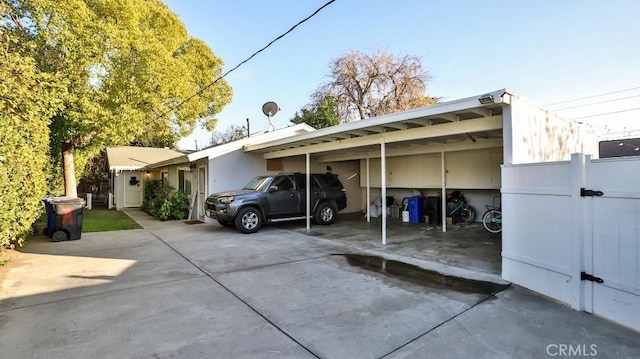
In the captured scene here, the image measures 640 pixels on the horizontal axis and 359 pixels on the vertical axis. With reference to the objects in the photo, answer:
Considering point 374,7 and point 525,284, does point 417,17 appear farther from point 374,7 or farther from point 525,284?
point 525,284

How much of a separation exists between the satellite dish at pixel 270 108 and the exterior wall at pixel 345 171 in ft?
9.15

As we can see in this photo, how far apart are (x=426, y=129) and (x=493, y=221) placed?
13.6 ft

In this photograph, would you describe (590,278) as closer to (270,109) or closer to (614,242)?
(614,242)

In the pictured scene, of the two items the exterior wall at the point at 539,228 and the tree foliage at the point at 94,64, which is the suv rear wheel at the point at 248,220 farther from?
the exterior wall at the point at 539,228

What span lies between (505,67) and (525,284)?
37.7ft

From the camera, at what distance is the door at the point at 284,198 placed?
9.78m

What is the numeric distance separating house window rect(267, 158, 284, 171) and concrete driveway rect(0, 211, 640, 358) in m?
6.63

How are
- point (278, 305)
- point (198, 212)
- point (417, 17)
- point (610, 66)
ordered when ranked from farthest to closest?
point (198, 212)
point (610, 66)
point (417, 17)
point (278, 305)

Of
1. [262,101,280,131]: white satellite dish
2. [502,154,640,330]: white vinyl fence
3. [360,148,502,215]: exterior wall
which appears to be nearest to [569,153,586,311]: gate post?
[502,154,640,330]: white vinyl fence

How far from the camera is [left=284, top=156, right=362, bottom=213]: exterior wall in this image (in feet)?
42.1

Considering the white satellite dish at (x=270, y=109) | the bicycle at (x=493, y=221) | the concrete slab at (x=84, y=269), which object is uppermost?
the white satellite dish at (x=270, y=109)

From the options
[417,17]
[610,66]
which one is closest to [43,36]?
[417,17]

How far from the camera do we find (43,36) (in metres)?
9.94

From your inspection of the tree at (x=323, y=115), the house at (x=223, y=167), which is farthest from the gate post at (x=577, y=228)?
the tree at (x=323, y=115)
